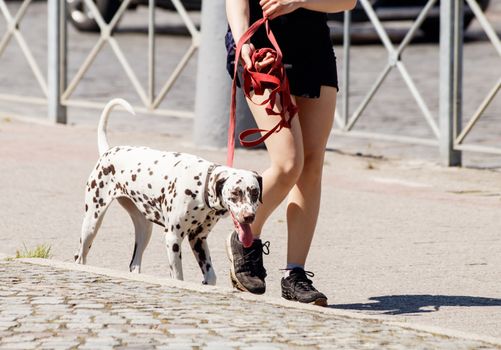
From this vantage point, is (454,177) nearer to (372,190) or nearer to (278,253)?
(372,190)

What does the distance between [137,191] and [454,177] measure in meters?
4.80

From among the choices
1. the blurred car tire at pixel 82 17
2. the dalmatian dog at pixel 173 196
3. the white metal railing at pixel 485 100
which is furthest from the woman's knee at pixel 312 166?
the blurred car tire at pixel 82 17

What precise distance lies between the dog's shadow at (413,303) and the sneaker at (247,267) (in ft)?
1.20

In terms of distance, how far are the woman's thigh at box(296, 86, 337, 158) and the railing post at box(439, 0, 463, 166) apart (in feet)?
16.2

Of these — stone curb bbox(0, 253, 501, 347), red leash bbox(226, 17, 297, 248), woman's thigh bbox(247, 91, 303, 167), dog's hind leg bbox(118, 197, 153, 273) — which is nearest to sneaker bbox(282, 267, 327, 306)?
stone curb bbox(0, 253, 501, 347)

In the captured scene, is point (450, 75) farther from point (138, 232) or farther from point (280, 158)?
point (280, 158)

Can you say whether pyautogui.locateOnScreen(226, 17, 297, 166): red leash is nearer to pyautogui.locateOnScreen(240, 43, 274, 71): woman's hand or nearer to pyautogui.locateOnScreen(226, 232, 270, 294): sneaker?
pyautogui.locateOnScreen(240, 43, 274, 71): woman's hand

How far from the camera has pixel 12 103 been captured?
53.4 ft

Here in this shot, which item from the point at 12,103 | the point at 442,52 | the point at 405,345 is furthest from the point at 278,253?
the point at 12,103

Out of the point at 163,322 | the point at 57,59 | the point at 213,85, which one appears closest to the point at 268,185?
the point at 163,322

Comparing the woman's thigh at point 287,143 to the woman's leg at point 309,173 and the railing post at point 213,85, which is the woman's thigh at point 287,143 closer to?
the woman's leg at point 309,173

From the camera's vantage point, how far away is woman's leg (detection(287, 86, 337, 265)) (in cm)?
688

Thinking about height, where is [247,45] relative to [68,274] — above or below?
above

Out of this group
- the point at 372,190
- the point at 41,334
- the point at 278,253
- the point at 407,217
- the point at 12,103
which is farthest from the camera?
the point at 12,103
